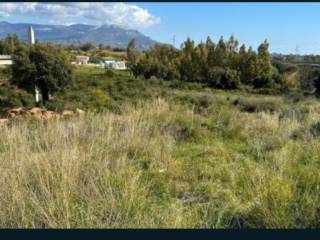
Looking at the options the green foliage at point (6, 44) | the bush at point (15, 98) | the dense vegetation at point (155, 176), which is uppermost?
the green foliage at point (6, 44)

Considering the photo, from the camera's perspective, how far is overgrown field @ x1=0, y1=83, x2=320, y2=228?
9.41 feet

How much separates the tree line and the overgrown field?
41.9m

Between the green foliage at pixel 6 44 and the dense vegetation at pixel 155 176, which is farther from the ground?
the green foliage at pixel 6 44

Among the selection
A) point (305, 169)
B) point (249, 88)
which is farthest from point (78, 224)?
point (249, 88)

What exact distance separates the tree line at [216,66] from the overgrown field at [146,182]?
1649 inches

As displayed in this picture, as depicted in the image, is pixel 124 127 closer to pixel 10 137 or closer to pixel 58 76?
pixel 10 137

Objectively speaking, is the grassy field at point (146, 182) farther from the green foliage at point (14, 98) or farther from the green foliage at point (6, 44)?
the green foliage at point (6, 44)

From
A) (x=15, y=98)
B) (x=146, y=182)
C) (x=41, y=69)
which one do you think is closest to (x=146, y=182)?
(x=146, y=182)

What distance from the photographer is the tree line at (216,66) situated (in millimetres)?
46594

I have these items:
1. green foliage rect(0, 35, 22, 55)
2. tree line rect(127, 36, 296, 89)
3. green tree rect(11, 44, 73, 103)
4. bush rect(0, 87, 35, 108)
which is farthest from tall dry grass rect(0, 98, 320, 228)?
green foliage rect(0, 35, 22, 55)

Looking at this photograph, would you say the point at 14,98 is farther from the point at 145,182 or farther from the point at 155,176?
the point at 145,182

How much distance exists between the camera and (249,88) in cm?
4509

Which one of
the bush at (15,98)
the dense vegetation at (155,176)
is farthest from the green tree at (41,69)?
the dense vegetation at (155,176)
